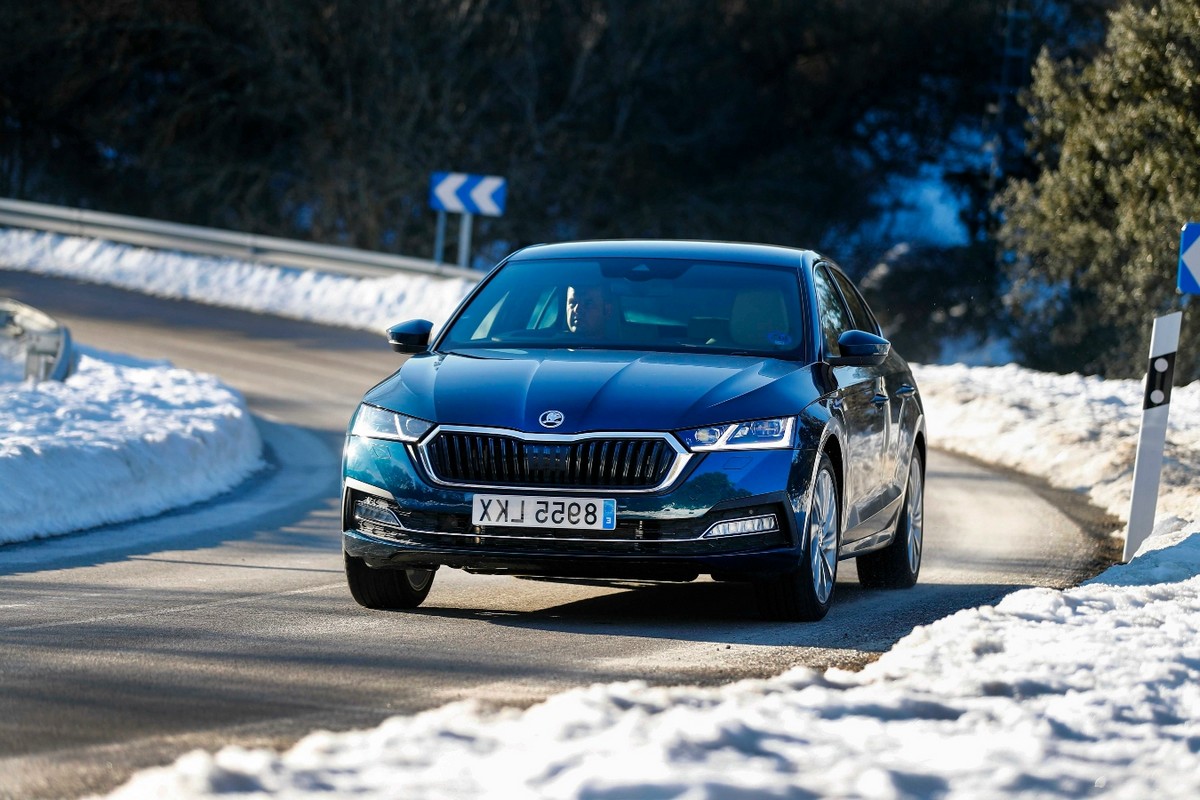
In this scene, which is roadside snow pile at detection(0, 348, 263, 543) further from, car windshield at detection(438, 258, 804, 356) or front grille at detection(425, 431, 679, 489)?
front grille at detection(425, 431, 679, 489)

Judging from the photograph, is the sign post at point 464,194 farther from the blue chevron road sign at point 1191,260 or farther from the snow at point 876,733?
the snow at point 876,733

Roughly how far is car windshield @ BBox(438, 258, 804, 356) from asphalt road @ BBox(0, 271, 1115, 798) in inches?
46.7

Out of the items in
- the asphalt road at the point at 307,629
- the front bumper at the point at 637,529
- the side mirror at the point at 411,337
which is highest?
the side mirror at the point at 411,337

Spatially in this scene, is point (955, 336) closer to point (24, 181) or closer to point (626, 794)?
point (24, 181)

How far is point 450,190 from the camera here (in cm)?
2878

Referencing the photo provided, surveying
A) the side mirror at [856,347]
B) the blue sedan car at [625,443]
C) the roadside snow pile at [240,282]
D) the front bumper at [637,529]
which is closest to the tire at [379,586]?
the blue sedan car at [625,443]

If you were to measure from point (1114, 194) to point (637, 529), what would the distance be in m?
22.1

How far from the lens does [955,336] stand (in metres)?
45.3

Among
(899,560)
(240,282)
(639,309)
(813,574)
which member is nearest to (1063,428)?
(899,560)

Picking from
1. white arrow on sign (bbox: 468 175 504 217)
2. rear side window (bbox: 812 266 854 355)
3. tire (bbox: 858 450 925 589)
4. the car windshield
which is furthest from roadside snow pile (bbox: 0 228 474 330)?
the car windshield

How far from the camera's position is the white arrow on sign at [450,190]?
28.7 metres

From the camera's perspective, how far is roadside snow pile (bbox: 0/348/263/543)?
11430 millimetres

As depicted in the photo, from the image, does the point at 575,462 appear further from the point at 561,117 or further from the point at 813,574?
the point at 561,117

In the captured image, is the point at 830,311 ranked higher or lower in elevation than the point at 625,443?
higher
